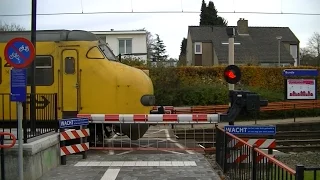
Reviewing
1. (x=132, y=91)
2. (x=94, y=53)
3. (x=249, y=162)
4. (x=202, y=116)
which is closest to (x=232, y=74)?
(x=202, y=116)

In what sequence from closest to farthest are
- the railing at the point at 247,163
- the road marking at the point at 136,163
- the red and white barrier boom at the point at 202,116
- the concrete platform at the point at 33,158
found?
the railing at the point at 247,163
the concrete platform at the point at 33,158
the road marking at the point at 136,163
the red and white barrier boom at the point at 202,116

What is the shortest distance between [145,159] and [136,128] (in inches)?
77.9

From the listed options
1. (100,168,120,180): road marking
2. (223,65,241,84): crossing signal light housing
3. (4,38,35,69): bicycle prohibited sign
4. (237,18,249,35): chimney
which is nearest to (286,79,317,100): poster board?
(223,65,241,84): crossing signal light housing

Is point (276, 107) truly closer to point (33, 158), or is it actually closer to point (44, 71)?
point (44, 71)

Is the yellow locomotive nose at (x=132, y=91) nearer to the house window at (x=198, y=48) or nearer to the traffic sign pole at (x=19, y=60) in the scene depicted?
the traffic sign pole at (x=19, y=60)

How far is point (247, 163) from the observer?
7.84 m

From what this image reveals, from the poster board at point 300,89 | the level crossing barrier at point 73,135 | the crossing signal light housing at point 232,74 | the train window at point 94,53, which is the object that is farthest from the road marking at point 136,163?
the poster board at point 300,89

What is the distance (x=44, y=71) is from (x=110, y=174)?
5335mm

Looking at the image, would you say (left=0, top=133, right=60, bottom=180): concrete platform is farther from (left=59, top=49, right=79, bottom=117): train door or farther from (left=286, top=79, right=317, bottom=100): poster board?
(left=286, top=79, right=317, bottom=100): poster board

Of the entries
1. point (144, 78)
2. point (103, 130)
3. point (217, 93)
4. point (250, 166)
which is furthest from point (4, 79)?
point (217, 93)

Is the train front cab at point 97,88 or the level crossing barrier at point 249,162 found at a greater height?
the train front cab at point 97,88

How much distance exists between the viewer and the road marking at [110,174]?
9609 millimetres

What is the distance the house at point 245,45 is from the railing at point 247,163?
4309cm

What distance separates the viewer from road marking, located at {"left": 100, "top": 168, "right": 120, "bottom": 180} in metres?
9.61
